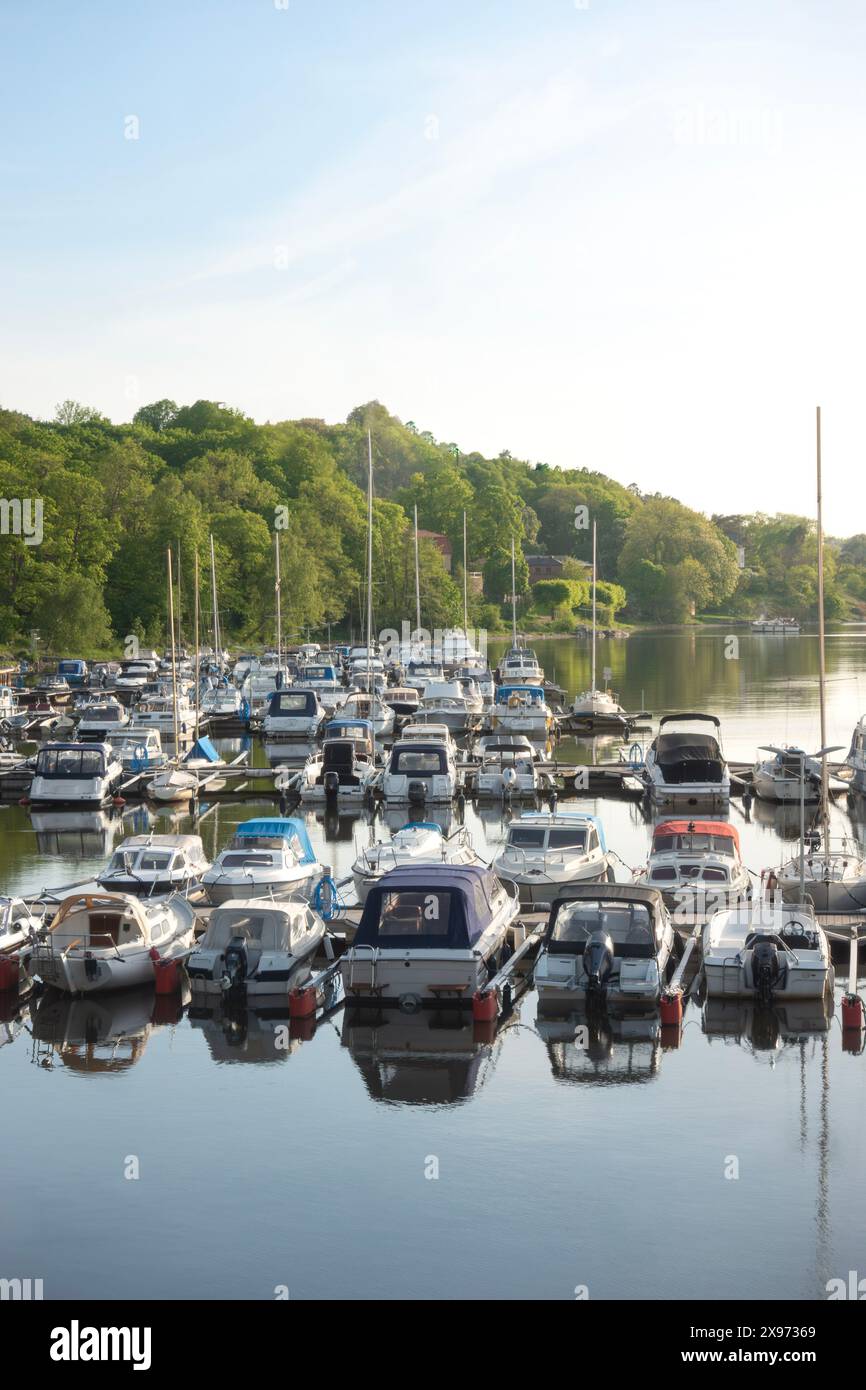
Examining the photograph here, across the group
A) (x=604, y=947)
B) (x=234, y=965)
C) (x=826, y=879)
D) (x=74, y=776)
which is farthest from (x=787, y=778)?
(x=234, y=965)

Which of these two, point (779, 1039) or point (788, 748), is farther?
point (788, 748)

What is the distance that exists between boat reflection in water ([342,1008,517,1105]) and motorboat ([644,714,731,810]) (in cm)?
2313

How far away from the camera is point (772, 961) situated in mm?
25938

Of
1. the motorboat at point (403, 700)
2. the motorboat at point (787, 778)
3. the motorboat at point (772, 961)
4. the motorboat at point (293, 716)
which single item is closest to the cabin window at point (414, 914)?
the motorboat at point (772, 961)

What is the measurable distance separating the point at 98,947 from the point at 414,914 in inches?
228

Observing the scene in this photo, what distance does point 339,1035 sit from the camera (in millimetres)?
25453

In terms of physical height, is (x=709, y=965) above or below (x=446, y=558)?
below

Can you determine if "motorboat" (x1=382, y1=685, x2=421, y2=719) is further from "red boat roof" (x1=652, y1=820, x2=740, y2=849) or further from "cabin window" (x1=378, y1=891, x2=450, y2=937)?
"cabin window" (x1=378, y1=891, x2=450, y2=937)

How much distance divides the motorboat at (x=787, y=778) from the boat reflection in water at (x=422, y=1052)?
25006mm

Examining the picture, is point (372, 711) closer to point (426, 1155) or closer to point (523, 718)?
point (523, 718)

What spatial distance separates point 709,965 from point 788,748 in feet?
84.6

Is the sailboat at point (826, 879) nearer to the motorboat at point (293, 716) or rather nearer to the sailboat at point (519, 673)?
the motorboat at point (293, 716)
